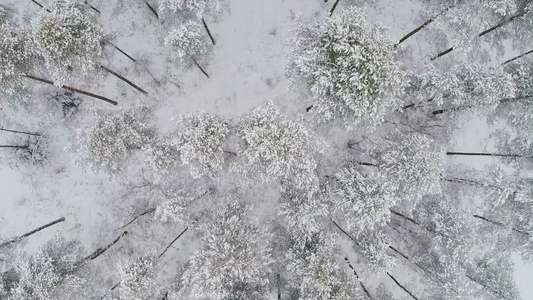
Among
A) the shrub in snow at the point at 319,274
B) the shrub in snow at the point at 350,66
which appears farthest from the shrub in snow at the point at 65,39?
the shrub in snow at the point at 319,274

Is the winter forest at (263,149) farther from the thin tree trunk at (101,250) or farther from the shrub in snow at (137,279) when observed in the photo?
the thin tree trunk at (101,250)

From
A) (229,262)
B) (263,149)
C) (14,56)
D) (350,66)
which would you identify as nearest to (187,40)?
(263,149)

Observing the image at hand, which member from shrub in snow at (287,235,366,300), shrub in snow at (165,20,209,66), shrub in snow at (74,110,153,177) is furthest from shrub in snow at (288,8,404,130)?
shrub in snow at (74,110,153,177)

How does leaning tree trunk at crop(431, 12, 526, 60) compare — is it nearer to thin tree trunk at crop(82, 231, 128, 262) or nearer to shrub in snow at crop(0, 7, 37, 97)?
thin tree trunk at crop(82, 231, 128, 262)

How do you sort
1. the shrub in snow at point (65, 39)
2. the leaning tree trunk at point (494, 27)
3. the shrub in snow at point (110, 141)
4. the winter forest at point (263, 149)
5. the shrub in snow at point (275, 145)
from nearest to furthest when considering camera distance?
the shrub in snow at point (275, 145)
the shrub in snow at point (65, 39)
the winter forest at point (263, 149)
the shrub in snow at point (110, 141)
the leaning tree trunk at point (494, 27)

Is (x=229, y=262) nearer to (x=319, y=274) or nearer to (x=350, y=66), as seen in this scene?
(x=319, y=274)

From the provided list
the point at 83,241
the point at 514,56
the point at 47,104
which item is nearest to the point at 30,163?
the point at 47,104
